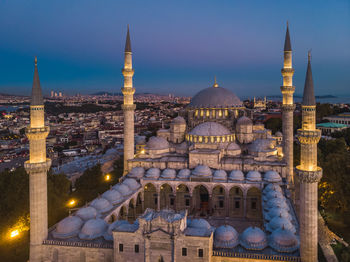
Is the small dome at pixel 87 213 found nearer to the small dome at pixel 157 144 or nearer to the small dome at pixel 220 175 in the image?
the small dome at pixel 220 175

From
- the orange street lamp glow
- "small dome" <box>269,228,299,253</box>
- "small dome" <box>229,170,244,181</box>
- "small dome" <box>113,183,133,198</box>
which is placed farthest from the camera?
"small dome" <box>229,170,244,181</box>

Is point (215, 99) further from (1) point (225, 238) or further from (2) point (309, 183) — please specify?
(2) point (309, 183)

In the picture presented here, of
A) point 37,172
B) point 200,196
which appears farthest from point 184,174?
point 37,172

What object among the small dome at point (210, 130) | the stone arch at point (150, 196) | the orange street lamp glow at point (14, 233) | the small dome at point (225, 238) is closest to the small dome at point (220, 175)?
the small dome at point (210, 130)

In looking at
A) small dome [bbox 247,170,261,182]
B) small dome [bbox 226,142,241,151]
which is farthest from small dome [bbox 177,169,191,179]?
small dome [bbox 247,170,261,182]

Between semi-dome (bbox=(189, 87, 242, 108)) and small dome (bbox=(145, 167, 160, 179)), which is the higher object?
semi-dome (bbox=(189, 87, 242, 108))

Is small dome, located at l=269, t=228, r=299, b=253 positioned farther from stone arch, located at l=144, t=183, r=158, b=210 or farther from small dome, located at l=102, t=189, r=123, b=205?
stone arch, located at l=144, t=183, r=158, b=210
